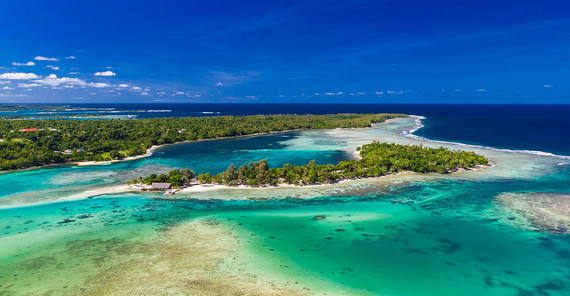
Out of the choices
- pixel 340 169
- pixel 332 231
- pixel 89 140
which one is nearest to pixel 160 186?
pixel 332 231

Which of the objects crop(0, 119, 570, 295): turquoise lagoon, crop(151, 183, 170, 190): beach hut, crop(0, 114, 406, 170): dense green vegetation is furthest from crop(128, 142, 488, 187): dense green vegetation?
crop(0, 114, 406, 170): dense green vegetation

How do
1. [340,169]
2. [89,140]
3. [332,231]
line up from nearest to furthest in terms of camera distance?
[332,231] < [340,169] < [89,140]

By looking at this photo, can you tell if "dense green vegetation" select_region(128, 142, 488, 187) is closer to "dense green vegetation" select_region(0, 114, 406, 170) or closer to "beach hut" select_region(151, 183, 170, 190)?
"beach hut" select_region(151, 183, 170, 190)

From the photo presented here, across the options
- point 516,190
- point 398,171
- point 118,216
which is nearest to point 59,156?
point 118,216

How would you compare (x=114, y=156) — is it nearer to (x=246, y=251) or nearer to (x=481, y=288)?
(x=246, y=251)

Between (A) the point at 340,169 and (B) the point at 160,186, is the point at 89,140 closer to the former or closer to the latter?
(B) the point at 160,186

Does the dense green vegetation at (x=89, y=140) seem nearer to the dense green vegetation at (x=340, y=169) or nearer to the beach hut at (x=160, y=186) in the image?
the dense green vegetation at (x=340, y=169)
